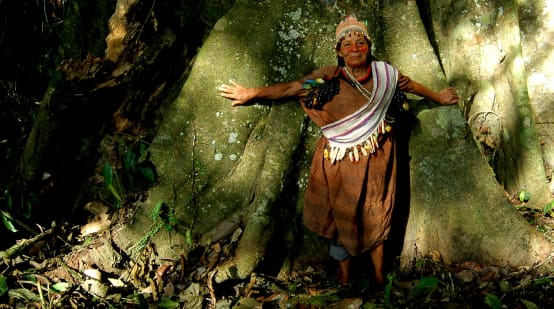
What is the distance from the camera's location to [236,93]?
3.17m

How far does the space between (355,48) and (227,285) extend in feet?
6.32

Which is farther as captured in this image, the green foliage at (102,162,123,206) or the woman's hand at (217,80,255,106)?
the green foliage at (102,162,123,206)

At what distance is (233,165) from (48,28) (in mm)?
3544

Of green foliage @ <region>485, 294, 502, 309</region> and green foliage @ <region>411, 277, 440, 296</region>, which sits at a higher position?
green foliage @ <region>411, 277, 440, 296</region>

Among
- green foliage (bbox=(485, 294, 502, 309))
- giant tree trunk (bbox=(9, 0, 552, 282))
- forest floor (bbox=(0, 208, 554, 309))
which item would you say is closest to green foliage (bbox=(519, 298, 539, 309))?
forest floor (bbox=(0, 208, 554, 309))

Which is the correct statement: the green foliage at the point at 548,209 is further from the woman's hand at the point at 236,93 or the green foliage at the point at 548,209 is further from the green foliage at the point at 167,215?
the green foliage at the point at 167,215

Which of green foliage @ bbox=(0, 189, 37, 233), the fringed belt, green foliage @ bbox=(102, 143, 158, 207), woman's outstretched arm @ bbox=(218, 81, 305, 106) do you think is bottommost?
green foliage @ bbox=(0, 189, 37, 233)

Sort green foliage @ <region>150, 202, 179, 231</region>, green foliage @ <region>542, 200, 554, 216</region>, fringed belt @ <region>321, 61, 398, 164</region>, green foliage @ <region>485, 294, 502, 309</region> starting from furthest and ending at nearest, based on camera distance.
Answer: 1. green foliage @ <region>542, 200, 554, 216</region>
2. green foliage @ <region>150, 202, 179, 231</region>
3. fringed belt @ <region>321, 61, 398, 164</region>
4. green foliage @ <region>485, 294, 502, 309</region>

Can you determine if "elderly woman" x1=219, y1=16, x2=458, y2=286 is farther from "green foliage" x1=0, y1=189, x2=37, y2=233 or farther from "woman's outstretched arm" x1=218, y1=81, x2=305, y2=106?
"green foliage" x1=0, y1=189, x2=37, y2=233

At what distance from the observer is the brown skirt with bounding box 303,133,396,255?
3.06 meters

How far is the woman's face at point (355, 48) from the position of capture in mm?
2840

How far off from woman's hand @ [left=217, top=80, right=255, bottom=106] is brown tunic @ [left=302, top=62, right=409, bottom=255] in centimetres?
44

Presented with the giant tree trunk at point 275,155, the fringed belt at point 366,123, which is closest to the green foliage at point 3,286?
the giant tree trunk at point 275,155

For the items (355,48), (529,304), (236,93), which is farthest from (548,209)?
(236,93)
